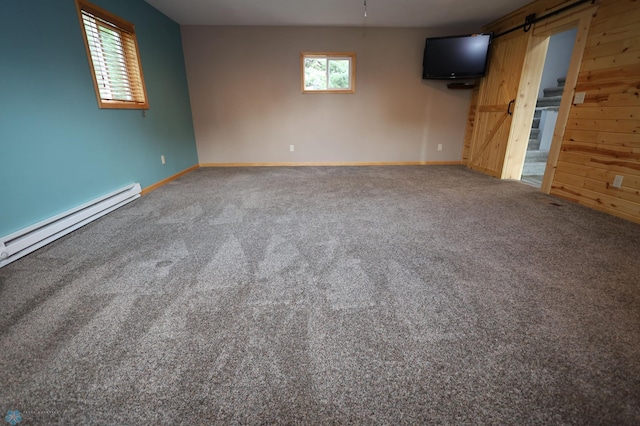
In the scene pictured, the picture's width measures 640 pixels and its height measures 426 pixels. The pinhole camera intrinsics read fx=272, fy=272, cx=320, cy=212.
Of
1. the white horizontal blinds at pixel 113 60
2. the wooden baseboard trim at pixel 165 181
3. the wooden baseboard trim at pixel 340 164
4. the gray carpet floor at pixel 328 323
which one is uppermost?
the white horizontal blinds at pixel 113 60

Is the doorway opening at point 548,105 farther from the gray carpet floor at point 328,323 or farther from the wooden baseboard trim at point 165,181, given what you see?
the wooden baseboard trim at point 165,181

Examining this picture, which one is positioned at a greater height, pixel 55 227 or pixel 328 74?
pixel 328 74

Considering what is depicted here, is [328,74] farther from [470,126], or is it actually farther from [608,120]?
[608,120]

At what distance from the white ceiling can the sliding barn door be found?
0.49m

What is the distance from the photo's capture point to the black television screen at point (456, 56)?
4.55 metres

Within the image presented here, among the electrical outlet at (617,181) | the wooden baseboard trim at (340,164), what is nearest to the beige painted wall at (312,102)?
the wooden baseboard trim at (340,164)

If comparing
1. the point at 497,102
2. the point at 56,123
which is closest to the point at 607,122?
the point at 497,102

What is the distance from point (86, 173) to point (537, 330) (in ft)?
12.7

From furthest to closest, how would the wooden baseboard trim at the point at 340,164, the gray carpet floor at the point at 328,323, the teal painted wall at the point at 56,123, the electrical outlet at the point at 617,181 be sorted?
the wooden baseboard trim at the point at 340,164 → the electrical outlet at the point at 617,181 → the teal painted wall at the point at 56,123 → the gray carpet floor at the point at 328,323

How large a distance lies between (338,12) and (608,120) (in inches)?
146

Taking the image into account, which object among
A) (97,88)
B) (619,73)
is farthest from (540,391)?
(97,88)

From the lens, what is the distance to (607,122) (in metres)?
2.89

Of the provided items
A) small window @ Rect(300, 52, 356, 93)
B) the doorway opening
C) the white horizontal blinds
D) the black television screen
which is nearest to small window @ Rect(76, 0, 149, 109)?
the white horizontal blinds

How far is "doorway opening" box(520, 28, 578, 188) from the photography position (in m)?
5.22
